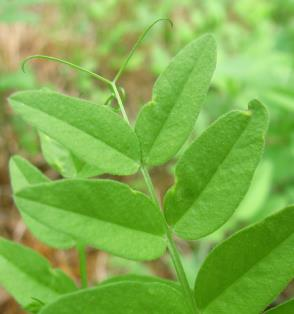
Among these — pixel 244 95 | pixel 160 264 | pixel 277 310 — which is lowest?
pixel 160 264

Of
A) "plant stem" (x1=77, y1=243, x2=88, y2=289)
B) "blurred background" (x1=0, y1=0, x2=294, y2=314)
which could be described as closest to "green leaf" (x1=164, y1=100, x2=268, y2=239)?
"plant stem" (x1=77, y1=243, x2=88, y2=289)

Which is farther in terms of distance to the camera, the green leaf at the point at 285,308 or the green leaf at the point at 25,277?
the green leaf at the point at 25,277

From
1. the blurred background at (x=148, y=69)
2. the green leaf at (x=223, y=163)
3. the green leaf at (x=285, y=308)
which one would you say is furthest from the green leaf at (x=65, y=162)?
the blurred background at (x=148, y=69)

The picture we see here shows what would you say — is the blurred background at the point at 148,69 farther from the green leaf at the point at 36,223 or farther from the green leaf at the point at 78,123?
the green leaf at the point at 78,123

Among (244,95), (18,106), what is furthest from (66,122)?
(244,95)

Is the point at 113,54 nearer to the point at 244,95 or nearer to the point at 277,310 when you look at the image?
the point at 244,95

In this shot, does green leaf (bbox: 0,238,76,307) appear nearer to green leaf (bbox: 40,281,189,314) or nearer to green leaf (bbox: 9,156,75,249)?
green leaf (bbox: 9,156,75,249)
